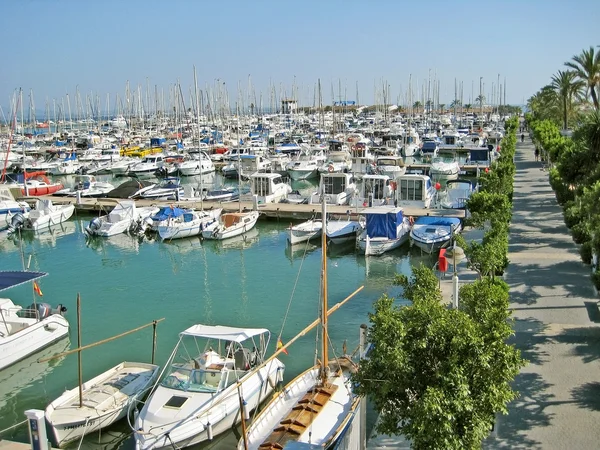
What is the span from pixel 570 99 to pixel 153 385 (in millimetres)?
63989

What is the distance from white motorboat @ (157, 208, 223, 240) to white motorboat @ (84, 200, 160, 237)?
2879mm

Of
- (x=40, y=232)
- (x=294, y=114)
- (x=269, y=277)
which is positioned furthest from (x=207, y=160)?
(x=294, y=114)

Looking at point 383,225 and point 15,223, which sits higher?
point 383,225

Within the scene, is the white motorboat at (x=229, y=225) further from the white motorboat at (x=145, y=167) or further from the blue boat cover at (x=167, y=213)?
the white motorboat at (x=145, y=167)

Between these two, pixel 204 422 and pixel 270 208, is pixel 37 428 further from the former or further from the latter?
pixel 270 208

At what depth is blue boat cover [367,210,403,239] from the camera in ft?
109

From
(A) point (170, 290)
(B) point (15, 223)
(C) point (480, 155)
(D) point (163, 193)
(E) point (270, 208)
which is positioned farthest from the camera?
(C) point (480, 155)

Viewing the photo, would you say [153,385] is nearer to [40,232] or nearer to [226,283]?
[226,283]

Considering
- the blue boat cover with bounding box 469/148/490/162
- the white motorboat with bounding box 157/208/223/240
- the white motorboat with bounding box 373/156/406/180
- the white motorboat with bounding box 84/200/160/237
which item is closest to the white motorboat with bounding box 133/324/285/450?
the white motorboat with bounding box 157/208/223/240

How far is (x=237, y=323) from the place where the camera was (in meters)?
24.0

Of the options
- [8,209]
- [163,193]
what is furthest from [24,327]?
[163,193]

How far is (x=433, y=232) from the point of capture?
107 feet

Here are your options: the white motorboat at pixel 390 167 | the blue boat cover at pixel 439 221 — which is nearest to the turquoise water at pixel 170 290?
the blue boat cover at pixel 439 221

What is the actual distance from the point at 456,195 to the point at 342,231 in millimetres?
15902
